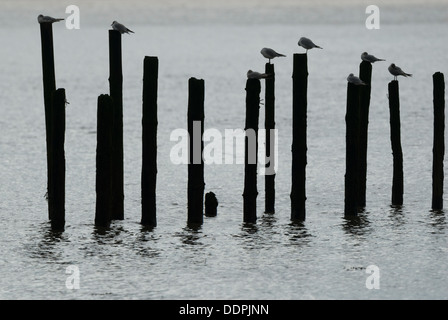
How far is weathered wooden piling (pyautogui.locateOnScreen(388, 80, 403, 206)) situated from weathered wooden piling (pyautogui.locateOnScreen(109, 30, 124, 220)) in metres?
4.71

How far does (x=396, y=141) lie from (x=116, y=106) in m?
5.05

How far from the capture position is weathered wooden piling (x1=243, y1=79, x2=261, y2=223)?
1903 centimetres

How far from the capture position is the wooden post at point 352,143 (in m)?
19.7

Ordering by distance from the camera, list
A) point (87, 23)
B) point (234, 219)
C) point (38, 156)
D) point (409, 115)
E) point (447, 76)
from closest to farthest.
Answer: point (234, 219)
point (38, 156)
point (409, 115)
point (447, 76)
point (87, 23)

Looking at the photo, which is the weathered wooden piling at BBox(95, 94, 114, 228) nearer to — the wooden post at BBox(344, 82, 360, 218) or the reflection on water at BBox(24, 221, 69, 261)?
the reflection on water at BBox(24, 221, 69, 261)

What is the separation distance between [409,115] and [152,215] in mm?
22040

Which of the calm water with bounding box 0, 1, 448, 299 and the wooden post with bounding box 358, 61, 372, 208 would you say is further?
the wooden post with bounding box 358, 61, 372, 208

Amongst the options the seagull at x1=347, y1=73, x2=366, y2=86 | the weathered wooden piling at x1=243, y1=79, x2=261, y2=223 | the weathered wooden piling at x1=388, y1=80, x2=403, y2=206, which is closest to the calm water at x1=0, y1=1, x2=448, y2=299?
the weathered wooden piling at x1=388, y1=80, x2=403, y2=206

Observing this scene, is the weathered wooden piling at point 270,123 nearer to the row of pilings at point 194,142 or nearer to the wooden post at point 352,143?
the row of pilings at point 194,142

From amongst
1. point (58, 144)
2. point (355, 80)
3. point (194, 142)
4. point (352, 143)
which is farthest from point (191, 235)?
point (355, 80)
